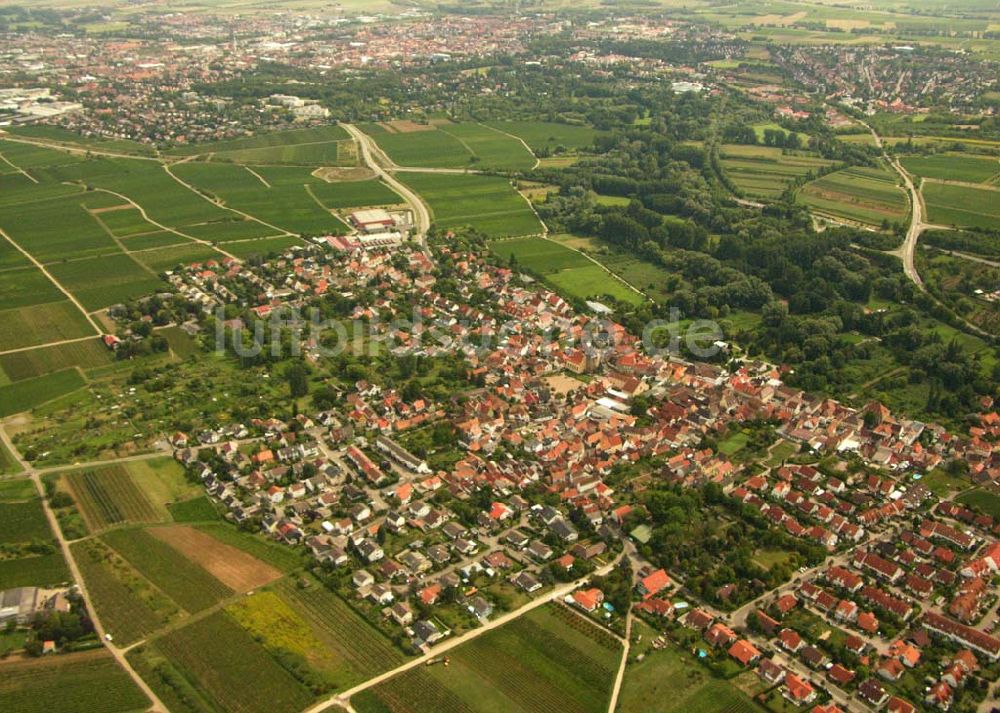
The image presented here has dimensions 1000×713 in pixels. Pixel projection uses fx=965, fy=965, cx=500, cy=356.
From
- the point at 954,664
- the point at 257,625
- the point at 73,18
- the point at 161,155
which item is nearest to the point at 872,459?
the point at 954,664

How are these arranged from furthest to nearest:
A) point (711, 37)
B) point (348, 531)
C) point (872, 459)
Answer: point (711, 37)
point (872, 459)
point (348, 531)

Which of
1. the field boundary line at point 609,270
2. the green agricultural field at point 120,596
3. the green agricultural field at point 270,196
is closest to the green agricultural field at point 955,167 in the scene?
the field boundary line at point 609,270

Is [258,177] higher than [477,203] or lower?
lower

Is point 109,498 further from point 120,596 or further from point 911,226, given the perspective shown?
point 911,226

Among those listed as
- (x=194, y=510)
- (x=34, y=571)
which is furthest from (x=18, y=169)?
(x=34, y=571)

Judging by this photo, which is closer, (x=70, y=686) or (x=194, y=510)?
(x=70, y=686)

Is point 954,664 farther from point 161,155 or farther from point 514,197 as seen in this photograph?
point 161,155
